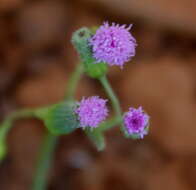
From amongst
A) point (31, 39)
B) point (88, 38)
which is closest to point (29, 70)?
point (31, 39)

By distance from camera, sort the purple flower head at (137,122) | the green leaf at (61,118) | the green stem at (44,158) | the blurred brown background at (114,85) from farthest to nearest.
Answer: the blurred brown background at (114,85) < the green stem at (44,158) < the green leaf at (61,118) < the purple flower head at (137,122)

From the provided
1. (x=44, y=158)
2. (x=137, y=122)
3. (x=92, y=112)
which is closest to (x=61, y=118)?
(x=92, y=112)

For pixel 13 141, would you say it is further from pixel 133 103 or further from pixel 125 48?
pixel 125 48

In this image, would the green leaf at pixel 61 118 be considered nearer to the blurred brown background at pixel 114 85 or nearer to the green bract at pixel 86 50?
the green bract at pixel 86 50

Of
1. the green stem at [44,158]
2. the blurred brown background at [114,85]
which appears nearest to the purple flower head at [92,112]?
the green stem at [44,158]

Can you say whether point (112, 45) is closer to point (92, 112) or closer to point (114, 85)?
point (92, 112)

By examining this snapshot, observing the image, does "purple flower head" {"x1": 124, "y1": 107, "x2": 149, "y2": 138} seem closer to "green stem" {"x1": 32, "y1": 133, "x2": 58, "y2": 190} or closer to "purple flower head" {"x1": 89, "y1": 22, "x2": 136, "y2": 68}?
"purple flower head" {"x1": 89, "y1": 22, "x2": 136, "y2": 68}
